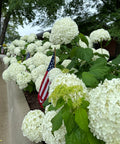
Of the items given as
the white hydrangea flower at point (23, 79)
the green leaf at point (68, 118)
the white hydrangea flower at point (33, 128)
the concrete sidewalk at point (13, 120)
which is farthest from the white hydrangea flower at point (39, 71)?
the green leaf at point (68, 118)

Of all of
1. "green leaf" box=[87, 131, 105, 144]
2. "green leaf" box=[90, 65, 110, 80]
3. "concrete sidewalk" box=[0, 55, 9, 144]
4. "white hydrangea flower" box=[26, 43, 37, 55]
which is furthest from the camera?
"white hydrangea flower" box=[26, 43, 37, 55]

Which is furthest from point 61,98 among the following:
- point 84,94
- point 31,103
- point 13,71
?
point 13,71

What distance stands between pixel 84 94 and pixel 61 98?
13cm

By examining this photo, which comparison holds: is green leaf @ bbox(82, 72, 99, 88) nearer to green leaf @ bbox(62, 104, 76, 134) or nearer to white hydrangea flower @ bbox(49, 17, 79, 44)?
green leaf @ bbox(62, 104, 76, 134)

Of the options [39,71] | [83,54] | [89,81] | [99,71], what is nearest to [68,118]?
[89,81]

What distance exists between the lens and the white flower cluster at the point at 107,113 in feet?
2.32

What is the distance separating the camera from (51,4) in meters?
6.45

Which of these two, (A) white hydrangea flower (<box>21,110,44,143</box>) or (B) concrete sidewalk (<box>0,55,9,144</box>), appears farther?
(B) concrete sidewalk (<box>0,55,9,144</box>)

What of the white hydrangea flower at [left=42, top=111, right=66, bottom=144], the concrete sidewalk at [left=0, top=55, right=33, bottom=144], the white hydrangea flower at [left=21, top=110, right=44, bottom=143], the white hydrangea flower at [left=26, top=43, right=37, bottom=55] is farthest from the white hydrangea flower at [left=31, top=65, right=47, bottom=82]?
the white hydrangea flower at [left=42, top=111, right=66, bottom=144]

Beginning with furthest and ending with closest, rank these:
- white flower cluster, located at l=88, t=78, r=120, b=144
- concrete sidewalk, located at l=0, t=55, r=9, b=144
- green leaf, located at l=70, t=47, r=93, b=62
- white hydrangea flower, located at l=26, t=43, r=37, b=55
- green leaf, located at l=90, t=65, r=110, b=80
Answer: white hydrangea flower, located at l=26, t=43, r=37, b=55 → concrete sidewalk, located at l=0, t=55, r=9, b=144 → green leaf, located at l=70, t=47, r=93, b=62 → green leaf, located at l=90, t=65, r=110, b=80 → white flower cluster, located at l=88, t=78, r=120, b=144

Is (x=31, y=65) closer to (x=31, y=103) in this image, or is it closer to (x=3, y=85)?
(x=31, y=103)

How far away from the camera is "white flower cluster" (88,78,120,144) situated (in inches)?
27.9

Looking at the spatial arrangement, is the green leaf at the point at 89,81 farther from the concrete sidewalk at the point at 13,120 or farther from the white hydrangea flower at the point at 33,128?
the concrete sidewalk at the point at 13,120

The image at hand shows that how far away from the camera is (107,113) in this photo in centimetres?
71
